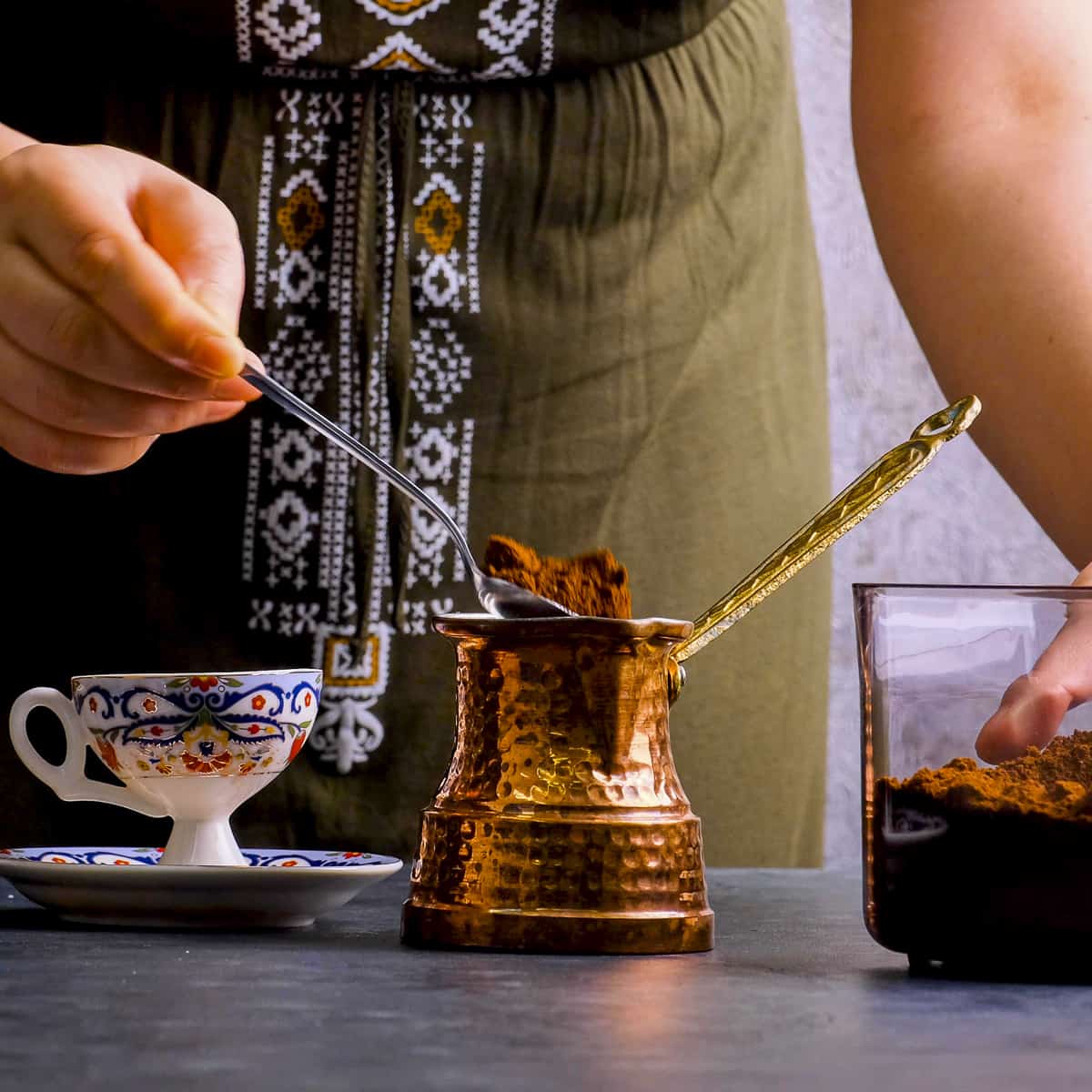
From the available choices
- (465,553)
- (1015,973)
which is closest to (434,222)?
(465,553)

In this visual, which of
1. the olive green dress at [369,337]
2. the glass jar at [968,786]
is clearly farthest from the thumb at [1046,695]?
the olive green dress at [369,337]

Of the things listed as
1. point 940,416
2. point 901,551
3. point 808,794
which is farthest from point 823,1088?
point 901,551

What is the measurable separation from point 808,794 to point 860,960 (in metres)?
0.59

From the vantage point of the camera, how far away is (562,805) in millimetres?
481

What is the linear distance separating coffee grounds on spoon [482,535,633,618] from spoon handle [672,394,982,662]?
1.1 inches

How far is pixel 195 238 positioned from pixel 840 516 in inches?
11.8

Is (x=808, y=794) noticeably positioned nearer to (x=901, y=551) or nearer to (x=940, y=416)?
(x=940, y=416)

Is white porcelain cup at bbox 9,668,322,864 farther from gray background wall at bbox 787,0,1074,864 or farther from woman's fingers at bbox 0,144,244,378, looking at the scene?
gray background wall at bbox 787,0,1074,864

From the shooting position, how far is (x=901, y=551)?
2029 millimetres

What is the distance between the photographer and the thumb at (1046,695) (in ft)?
1.42

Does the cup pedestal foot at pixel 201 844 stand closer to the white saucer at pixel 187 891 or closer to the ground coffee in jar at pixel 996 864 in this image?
the white saucer at pixel 187 891

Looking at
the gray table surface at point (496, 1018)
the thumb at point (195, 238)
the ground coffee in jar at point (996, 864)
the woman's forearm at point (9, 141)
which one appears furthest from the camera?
the woman's forearm at point (9, 141)

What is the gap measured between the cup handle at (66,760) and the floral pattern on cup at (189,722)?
1.0 inches

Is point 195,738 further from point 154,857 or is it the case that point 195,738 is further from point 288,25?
point 288,25
